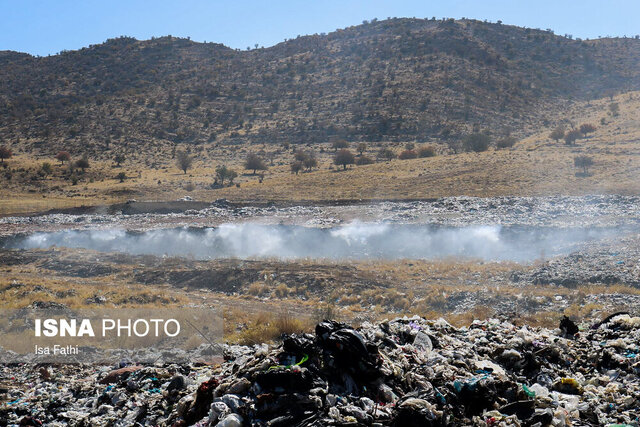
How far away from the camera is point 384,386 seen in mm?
6598

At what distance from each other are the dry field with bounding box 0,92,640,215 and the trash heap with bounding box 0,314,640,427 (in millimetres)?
24903

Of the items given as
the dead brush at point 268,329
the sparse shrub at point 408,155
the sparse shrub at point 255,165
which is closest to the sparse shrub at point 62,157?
the sparse shrub at point 255,165

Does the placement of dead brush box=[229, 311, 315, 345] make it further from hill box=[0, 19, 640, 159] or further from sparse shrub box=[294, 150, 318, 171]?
hill box=[0, 19, 640, 159]

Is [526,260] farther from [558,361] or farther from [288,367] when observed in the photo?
[288,367]

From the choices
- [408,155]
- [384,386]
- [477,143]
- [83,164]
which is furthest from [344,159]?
[384,386]

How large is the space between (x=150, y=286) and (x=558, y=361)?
15453 millimetres

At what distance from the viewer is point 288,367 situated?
6.41 meters

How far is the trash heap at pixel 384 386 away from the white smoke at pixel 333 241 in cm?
1317

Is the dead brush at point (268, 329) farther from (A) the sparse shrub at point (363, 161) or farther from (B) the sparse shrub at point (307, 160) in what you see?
(A) the sparse shrub at point (363, 161)

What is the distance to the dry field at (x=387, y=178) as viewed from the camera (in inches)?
1312

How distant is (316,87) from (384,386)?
224ft

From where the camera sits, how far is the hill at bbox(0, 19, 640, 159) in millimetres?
59375

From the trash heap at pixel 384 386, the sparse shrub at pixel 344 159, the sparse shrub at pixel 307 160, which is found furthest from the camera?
the sparse shrub at pixel 307 160

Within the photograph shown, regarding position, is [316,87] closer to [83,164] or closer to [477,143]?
[477,143]
